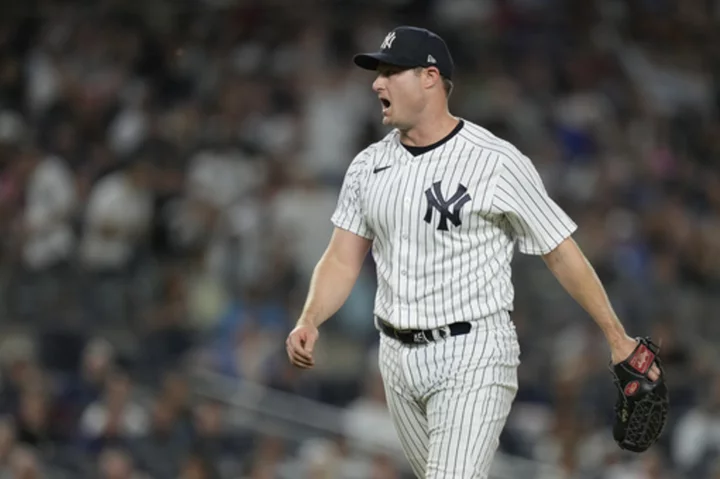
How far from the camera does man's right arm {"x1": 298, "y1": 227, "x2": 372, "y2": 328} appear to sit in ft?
17.7

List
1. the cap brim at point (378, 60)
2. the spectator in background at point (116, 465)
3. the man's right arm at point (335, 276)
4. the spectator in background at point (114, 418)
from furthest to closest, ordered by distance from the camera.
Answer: the spectator in background at point (114, 418), the spectator in background at point (116, 465), the man's right arm at point (335, 276), the cap brim at point (378, 60)

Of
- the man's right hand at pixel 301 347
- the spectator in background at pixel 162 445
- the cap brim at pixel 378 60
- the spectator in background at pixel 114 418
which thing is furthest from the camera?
the spectator in background at pixel 114 418

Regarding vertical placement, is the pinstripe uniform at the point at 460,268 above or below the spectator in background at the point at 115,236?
above

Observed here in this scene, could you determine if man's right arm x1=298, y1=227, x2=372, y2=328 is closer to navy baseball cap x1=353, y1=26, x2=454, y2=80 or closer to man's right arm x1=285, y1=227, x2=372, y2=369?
man's right arm x1=285, y1=227, x2=372, y2=369

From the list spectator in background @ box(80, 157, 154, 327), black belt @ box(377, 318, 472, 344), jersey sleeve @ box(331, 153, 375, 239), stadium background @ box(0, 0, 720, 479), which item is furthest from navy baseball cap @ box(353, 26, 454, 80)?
spectator in background @ box(80, 157, 154, 327)

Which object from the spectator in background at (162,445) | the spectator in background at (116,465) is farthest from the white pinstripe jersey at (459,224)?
the spectator in background at (162,445)

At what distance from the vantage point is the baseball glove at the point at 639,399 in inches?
203

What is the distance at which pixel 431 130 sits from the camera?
5.25 m

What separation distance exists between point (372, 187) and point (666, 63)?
9298mm

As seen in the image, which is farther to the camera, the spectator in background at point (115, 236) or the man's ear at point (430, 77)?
the spectator in background at point (115, 236)

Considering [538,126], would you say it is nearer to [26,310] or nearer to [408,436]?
[26,310]

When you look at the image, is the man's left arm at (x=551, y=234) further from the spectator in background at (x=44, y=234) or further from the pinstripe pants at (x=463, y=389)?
the spectator in background at (x=44, y=234)

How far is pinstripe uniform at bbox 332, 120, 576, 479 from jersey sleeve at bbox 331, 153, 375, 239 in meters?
0.14

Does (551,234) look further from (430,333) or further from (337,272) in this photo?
(337,272)
